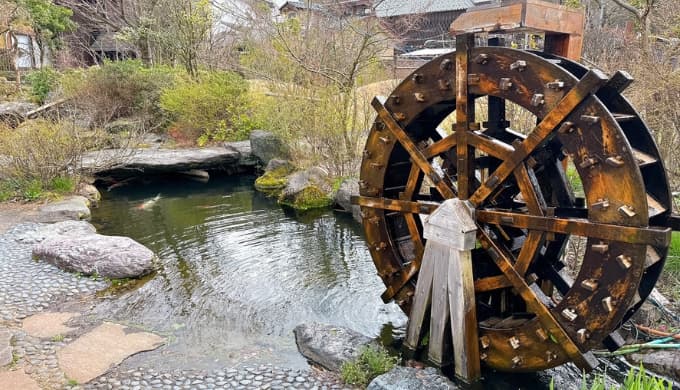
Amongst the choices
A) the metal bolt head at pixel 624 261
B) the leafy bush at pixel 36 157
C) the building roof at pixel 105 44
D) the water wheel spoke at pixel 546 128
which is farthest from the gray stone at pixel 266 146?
the building roof at pixel 105 44

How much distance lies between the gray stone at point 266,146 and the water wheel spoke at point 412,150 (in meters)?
7.09

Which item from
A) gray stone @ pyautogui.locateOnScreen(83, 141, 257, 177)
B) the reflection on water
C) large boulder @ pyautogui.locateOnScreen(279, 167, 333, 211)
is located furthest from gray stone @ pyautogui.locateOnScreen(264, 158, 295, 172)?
the reflection on water

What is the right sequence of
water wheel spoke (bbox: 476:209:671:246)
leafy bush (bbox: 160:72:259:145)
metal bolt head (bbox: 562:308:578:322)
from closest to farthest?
water wheel spoke (bbox: 476:209:671:246) < metal bolt head (bbox: 562:308:578:322) < leafy bush (bbox: 160:72:259:145)

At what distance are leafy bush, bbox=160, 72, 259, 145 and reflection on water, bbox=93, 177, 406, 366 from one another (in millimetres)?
3725

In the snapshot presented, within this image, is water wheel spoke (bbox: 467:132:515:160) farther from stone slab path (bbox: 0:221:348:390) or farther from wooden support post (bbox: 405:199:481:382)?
stone slab path (bbox: 0:221:348:390)

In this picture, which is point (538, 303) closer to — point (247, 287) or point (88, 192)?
point (247, 287)

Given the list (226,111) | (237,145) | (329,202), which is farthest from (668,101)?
(226,111)

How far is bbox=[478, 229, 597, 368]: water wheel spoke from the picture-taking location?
9.93ft

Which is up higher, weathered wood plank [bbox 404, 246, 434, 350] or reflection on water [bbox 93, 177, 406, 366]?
weathered wood plank [bbox 404, 246, 434, 350]

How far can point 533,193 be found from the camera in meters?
3.18

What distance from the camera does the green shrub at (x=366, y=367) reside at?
3520 millimetres

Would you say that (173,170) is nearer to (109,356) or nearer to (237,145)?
(237,145)

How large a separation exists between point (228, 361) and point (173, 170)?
8.29 metres

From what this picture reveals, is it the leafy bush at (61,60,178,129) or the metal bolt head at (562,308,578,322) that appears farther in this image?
the leafy bush at (61,60,178,129)
